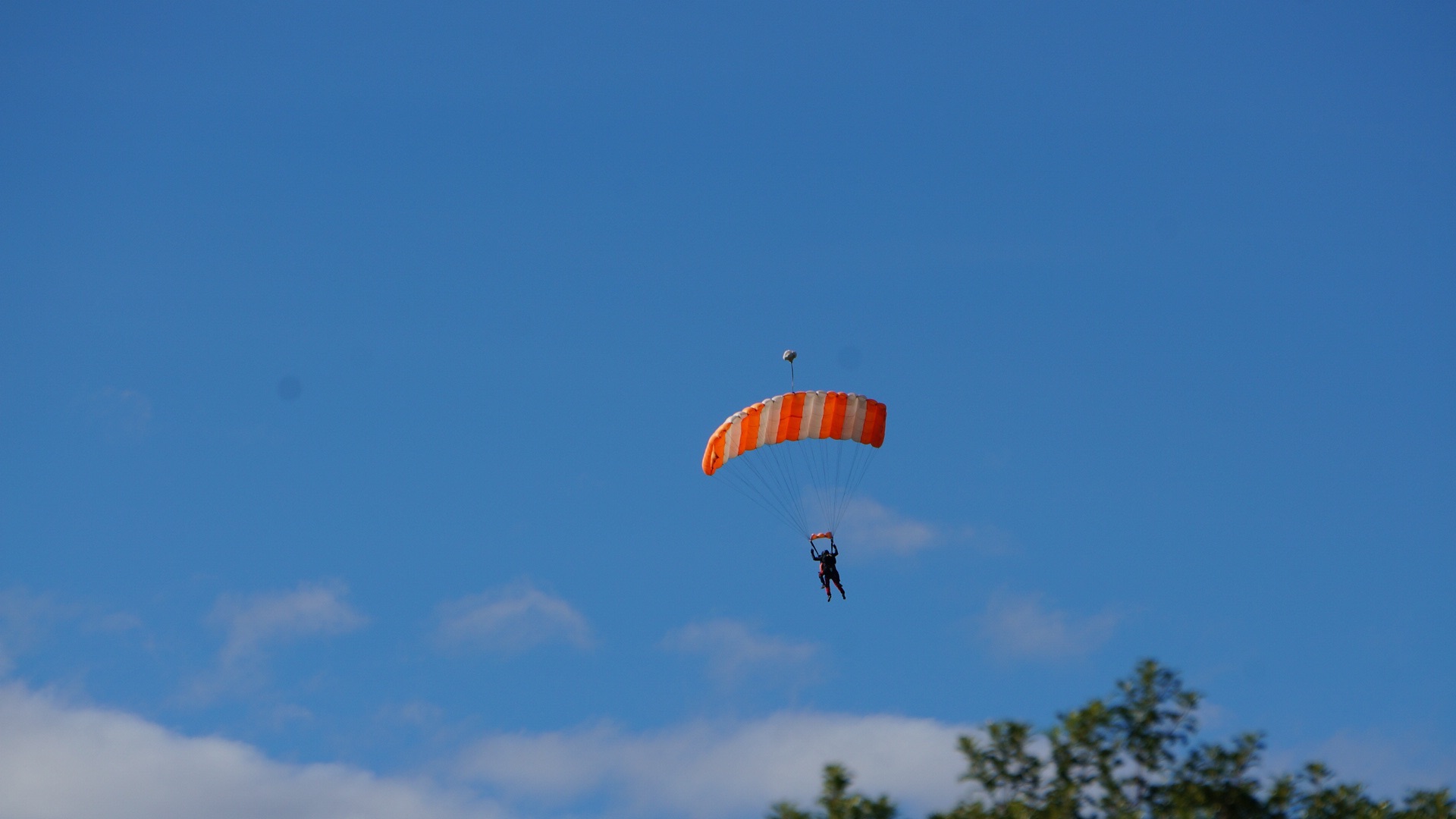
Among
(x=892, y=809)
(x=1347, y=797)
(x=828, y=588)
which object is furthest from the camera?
(x=828, y=588)

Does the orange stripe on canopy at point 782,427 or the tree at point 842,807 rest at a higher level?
the orange stripe on canopy at point 782,427

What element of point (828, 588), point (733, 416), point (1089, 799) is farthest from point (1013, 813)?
point (733, 416)

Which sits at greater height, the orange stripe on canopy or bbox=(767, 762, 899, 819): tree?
the orange stripe on canopy

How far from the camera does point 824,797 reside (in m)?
31.6

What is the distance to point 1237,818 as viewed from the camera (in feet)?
105

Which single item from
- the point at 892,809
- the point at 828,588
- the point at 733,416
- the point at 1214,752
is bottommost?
the point at 892,809

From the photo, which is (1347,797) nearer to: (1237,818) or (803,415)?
(1237,818)

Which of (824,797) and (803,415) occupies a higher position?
(803,415)

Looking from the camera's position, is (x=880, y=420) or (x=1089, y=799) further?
(x=880, y=420)

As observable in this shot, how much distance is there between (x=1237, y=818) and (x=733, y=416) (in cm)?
1772

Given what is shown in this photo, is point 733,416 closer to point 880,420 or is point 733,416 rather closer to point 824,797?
point 880,420

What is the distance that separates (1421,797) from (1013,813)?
975 centimetres

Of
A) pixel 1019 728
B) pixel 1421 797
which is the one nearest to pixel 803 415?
pixel 1019 728

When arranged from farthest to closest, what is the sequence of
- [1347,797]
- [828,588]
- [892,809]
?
1. [828,588]
2. [1347,797]
3. [892,809]
